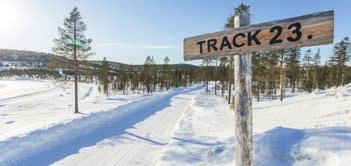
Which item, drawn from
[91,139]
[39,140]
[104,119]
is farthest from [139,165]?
[104,119]

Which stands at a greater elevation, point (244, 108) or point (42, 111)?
point (244, 108)

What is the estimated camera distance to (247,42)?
2863 millimetres

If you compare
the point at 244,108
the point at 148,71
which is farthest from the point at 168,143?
the point at 148,71

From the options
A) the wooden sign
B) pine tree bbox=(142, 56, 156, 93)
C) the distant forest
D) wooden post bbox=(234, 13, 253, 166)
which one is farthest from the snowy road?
pine tree bbox=(142, 56, 156, 93)

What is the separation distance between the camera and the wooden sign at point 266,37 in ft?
7.77

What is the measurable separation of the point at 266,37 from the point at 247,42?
0.21 meters

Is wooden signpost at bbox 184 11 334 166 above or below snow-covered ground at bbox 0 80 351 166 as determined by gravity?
above

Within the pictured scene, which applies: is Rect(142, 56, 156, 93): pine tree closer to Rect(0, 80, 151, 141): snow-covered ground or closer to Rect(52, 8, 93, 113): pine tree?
Rect(0, 80, 151, 141): snow-covered ground

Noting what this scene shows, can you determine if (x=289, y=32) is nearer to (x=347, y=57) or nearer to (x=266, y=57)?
(x=266, y=57)

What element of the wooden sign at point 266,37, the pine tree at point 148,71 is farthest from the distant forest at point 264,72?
the wooden sign at point 266,37

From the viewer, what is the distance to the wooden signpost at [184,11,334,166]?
7.86 ft

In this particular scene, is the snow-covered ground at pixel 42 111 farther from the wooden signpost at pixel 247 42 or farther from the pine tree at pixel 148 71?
the pine tree at pixel 148 71

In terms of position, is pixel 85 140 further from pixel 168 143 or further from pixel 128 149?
pixel 168 143

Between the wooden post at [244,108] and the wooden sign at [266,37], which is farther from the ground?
the wooden sign at [266,37]
